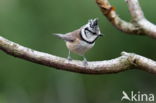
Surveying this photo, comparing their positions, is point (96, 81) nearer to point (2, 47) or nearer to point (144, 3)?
point (144, 3)

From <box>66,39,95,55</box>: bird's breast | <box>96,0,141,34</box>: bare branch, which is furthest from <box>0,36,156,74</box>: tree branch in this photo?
<box>66,39,95,55</box>: bird's breast

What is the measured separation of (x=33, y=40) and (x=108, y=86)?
1.91 ft

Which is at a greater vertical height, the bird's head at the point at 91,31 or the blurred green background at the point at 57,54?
the bird's head at the point at 91,31

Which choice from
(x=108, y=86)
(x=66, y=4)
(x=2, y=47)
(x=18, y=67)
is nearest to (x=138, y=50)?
(x=108, y=86)

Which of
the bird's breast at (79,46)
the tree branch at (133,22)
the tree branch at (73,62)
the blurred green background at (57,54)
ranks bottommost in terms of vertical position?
the blurred green background at (57,54)

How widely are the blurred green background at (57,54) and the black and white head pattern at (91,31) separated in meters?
1.74

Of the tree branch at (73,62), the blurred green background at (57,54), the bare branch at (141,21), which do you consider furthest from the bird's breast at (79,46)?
the blurred green background at (57,54)

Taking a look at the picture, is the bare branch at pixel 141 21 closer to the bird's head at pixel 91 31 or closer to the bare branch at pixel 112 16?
the bare branch at pixel 112 16

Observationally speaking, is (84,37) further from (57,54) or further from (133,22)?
(57,54)

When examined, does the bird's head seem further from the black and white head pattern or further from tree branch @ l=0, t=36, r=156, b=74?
tree branch @ l=0, t=36, r=156, b=74

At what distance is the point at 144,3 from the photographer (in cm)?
343

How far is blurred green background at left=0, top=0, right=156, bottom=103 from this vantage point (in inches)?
146

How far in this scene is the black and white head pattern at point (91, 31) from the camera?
5.27 ft

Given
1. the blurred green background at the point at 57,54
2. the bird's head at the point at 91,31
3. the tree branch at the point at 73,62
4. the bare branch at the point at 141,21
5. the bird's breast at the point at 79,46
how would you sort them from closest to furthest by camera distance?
the bare branch at the point at 141,21
the tree branch at the point at 73,62
the bird's head at the point at 91,31
the bird's breast at the point at 79,46
the blurred green background at the point at 57,54
